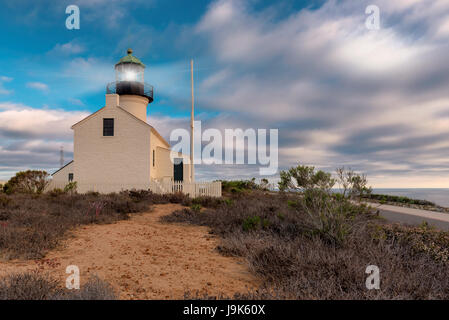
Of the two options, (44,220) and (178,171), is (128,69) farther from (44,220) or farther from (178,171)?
(44,220)

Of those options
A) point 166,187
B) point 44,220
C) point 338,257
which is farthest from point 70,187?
point 338,257

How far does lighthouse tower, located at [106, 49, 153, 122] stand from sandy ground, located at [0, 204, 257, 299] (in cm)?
1449

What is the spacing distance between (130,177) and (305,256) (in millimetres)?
15611

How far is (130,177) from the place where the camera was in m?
17.6

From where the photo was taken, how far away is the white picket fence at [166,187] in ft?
54.4

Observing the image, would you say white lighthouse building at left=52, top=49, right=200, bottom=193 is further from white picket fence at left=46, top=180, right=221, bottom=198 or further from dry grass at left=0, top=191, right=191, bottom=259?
dry grass at left=0, top=191, right=191, bottom=259

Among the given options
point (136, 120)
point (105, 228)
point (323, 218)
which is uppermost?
point (136, 120)

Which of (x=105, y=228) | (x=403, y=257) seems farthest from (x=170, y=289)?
(x=105, y=228)

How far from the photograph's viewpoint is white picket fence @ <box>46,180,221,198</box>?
16.6 meters

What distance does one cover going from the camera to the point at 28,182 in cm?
1738

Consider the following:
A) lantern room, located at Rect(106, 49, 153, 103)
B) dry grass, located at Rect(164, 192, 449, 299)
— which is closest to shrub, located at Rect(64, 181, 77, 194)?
lantern room, located at Rect(106, 49, 153, 103)

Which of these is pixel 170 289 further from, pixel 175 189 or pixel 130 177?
pixel 130 177

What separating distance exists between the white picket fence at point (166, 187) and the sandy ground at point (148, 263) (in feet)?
29.2

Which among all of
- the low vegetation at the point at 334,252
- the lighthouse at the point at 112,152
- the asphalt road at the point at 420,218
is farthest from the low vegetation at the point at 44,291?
the lighthouse at the point at 112,152
